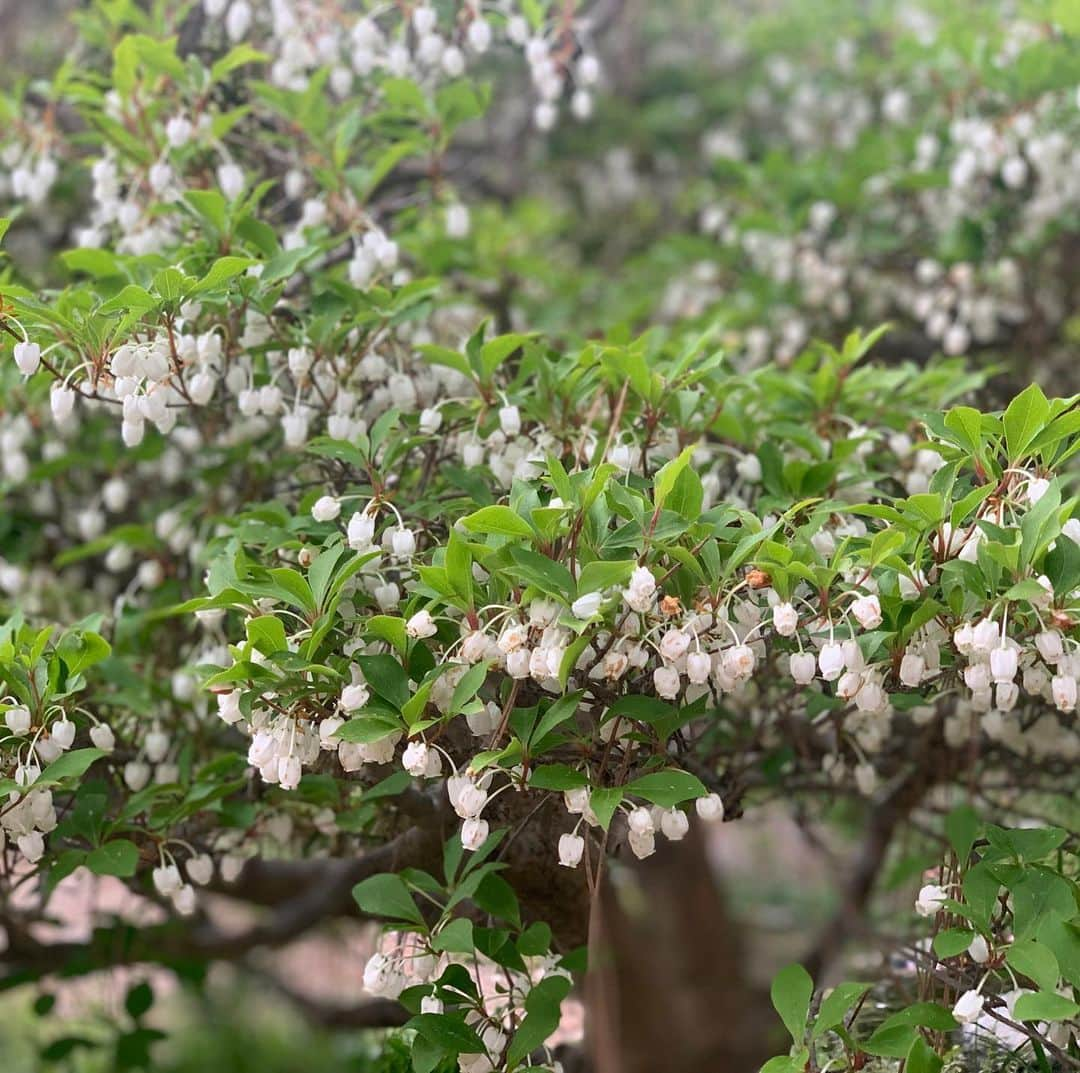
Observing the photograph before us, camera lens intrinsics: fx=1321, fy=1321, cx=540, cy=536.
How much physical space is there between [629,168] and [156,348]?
4790 millimetres

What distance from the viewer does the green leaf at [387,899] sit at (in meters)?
2.44

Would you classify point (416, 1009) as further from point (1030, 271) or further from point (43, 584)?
point (1030, 271)

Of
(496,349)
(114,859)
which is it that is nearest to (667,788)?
(496,349)

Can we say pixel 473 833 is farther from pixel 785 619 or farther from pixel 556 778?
pixel 785 619

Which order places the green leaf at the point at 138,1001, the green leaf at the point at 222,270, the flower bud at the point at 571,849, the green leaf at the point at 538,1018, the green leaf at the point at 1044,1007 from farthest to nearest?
the green leaf at the point at 138,1001 → the green leaf at the point at 222,270 → the green leaf at the point at 538,1018 → the flower bud at the point at 571,849 → the green leaf at the point at 1044,1007

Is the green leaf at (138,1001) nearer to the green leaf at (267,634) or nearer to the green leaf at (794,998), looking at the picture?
the green leaf at (267,634)

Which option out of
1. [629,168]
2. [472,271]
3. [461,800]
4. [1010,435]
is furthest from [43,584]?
[629,168]

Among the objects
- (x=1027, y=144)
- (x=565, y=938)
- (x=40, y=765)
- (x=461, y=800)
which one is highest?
(x=1027, y=144)

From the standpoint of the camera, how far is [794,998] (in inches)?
91.8

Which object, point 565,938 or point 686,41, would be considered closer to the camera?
point 565,938

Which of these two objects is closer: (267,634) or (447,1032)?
(267,634)

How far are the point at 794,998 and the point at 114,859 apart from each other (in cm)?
133

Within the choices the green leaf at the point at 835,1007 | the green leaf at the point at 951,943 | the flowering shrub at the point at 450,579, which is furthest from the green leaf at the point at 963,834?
the green leaf at the point at 835,1007

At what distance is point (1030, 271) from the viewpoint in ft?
15.8
